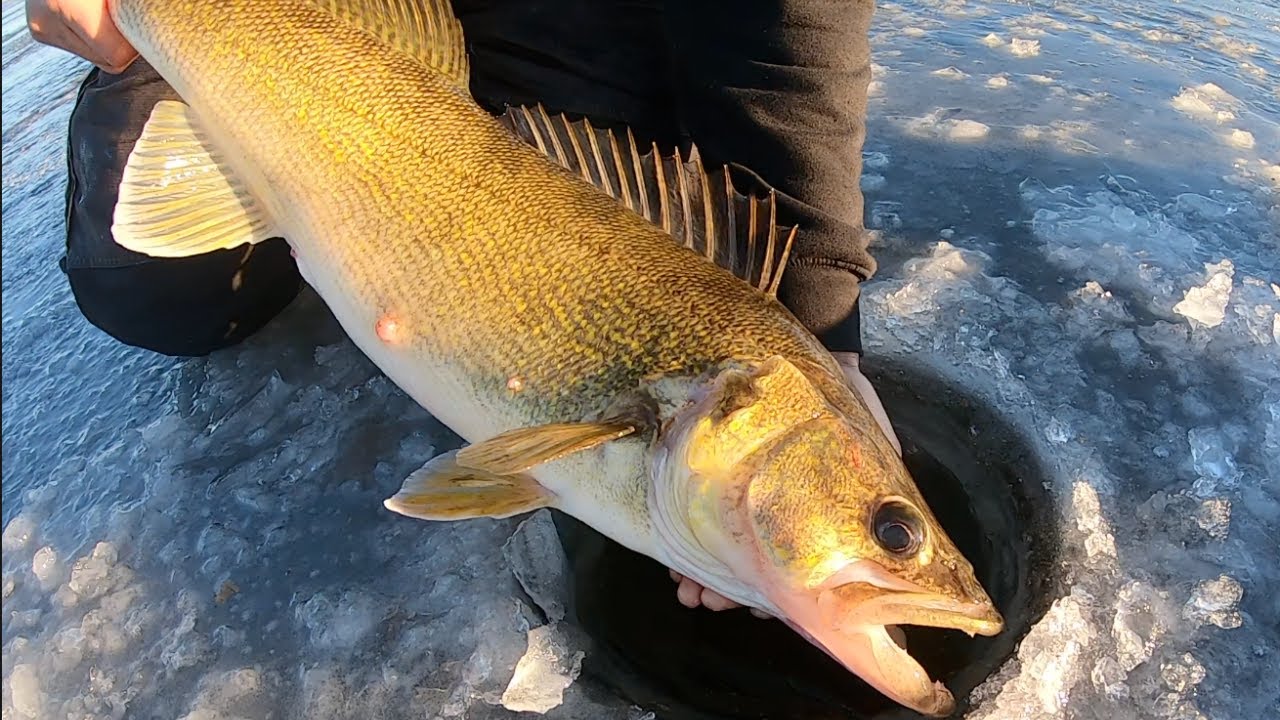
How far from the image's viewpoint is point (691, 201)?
1.85 metres

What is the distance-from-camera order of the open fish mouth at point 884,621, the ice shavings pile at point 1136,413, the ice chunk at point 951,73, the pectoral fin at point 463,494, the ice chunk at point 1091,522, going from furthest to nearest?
the ice chunk at point 951,73 < the ice chunk at point 1091,522 < the ice shavings pile at point 1136,413 < the pectoral fin at point 463,494 < the open fish mouth at point 884,621

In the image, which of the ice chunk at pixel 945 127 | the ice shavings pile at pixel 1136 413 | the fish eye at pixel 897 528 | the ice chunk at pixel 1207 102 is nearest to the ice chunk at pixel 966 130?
the ice chunk at pixel 945 127

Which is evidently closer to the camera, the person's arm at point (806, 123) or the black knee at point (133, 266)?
the person's arm at point (806, 123)

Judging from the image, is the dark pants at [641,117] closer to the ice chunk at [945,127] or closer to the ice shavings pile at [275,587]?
the ice shavings pile at [275,587]

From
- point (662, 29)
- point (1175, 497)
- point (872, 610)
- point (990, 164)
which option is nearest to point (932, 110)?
point (990, 164)

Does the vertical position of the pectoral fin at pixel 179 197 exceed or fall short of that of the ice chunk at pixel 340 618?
it exceeds it

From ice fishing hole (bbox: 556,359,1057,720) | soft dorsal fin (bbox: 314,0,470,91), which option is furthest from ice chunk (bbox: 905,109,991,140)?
soft dorsal fin (bbox: 314,0,470,91)

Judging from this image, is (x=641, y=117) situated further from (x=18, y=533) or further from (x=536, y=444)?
(x=18, y=533)

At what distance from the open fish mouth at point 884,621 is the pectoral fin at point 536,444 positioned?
0.43 meters

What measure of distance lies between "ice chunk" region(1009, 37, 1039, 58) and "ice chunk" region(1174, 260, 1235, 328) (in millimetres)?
1908

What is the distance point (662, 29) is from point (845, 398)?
138cm

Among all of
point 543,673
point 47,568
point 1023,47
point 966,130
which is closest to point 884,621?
point 543,673

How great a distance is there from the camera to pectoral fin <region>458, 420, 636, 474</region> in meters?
1.47

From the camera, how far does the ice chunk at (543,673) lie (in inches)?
70.3
